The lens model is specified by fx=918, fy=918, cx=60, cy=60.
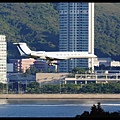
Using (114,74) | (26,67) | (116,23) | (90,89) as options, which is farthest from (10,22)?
(90,89)

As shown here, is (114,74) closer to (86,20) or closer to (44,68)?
(44,68)

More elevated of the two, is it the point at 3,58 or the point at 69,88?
the point at 3,58

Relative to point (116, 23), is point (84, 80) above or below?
below

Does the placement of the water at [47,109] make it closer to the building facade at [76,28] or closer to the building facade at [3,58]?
the building facade at [3,58]

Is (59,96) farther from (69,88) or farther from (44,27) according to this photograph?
(44,27)

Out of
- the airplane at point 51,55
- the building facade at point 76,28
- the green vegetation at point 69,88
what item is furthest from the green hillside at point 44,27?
the airplane at point 51,55

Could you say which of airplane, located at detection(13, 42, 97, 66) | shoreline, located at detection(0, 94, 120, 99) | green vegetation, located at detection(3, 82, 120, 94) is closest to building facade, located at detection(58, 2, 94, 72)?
green vegetation, located at detection(3, 82, 120, 94)

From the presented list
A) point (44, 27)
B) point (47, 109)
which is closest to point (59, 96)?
point (47, 109)
